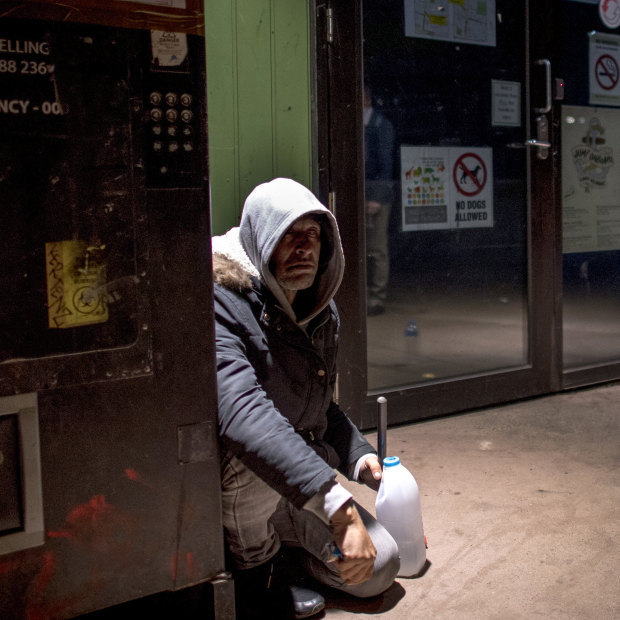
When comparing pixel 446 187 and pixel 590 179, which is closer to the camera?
pixel 446 187

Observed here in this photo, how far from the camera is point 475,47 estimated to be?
11.7ft

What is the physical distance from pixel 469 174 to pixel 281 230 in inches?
79.7

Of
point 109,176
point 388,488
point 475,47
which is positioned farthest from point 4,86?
point 475,47

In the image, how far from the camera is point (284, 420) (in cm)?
165

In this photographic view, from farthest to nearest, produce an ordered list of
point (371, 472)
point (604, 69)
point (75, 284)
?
point (604, 69), point (371, 472), point (75, 284)

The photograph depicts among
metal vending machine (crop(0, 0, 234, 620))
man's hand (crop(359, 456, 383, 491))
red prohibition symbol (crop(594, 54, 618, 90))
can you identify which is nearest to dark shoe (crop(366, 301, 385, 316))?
man's hand (crop(359, 456, 383, 491))

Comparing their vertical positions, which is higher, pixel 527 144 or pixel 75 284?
pixel 527 144

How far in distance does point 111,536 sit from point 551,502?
1662 mm

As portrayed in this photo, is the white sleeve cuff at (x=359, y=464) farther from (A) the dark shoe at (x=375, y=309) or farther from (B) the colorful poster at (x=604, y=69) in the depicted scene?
(B) the colorful poster at (x=604, y=69)

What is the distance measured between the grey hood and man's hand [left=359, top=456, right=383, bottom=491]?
16.9 inches

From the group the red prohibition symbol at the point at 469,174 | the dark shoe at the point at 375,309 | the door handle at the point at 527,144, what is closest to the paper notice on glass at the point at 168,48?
the dark shoe at the point at 375,309

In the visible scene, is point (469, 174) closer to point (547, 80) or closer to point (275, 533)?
point (547, 80)

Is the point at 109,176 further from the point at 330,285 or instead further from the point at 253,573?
the point at 253,573


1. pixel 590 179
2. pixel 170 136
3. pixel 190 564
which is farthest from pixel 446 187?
pixel 190 564
